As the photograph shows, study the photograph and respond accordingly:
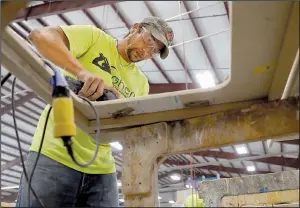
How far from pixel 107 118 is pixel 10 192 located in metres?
10.4

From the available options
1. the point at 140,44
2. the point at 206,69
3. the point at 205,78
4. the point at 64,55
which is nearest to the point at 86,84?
the point at 64,55

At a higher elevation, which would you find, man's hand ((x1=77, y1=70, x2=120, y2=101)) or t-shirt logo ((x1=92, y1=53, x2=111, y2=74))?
t-shirt logo ((x1=92, y1=53, x2=111, y2=74))

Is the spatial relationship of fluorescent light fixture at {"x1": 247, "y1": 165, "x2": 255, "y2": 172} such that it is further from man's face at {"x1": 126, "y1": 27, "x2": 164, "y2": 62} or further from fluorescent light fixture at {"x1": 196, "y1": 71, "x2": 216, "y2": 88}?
man's face at {"x1": 126, "y1": 27, "x2": 164, "y2": 62}

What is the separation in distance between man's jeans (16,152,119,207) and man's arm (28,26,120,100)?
0.37m

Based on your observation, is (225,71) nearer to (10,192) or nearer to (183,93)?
(183,93)

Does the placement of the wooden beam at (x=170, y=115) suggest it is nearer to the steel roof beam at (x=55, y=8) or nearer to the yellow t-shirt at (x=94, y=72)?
the yellow t-shirt at (x=94, y=72)

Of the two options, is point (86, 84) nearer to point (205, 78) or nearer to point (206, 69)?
point (206, 69)

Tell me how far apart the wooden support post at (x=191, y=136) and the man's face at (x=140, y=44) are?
2.07 feet

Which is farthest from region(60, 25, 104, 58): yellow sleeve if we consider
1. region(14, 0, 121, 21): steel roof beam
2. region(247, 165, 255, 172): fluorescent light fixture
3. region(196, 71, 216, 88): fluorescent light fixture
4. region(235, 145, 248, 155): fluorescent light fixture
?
region(247, 165, 255, 172): fluorescent light fixture

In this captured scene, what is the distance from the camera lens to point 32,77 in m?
0.91

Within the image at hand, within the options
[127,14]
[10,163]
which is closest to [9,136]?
[10,163]

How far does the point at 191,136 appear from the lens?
1015mm

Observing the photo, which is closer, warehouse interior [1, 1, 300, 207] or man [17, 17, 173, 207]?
warehouse interior [1, 1, 300, 207]

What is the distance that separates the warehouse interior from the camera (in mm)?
817
